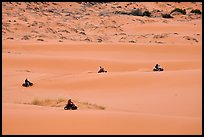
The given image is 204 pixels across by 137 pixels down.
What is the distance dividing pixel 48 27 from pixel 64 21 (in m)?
3.00

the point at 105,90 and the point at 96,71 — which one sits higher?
the point at 96,71

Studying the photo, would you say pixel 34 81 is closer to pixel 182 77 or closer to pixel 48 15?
pixel 182 77

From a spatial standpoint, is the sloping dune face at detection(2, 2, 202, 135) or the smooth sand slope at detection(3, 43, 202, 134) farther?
the sloping dune face at detection(2, 2, 202, 135)

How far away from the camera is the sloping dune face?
7.27 m

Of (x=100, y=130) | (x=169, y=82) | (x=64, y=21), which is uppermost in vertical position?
(x=64, y=21)

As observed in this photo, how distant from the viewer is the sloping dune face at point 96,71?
23.9 feet

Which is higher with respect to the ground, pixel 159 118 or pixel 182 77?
pixel 182 77

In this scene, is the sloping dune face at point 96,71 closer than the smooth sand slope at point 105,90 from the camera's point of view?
No

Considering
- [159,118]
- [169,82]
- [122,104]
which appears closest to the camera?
[159,118]

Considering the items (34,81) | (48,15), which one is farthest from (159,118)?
(48,15)

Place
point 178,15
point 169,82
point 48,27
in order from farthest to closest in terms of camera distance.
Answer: point 178,15 < point 48,27 < point 169,82

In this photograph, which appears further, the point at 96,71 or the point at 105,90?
the point at 96,71

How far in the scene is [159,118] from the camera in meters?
7.46

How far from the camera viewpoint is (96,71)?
58.9ft
